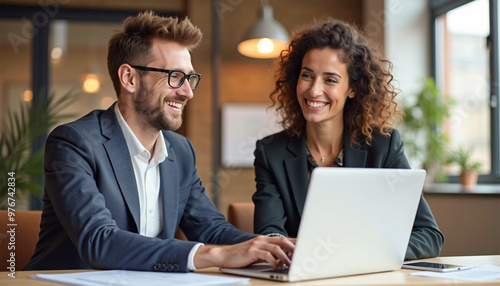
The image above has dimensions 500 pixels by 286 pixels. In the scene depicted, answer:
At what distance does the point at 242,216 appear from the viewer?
2.49m

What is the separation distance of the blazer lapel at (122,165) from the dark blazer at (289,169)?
471 millimetres

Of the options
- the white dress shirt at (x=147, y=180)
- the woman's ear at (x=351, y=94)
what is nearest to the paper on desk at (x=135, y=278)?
the white dress shirt at (x=147, y=180)

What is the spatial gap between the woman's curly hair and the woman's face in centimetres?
4

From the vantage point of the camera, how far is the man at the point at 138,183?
1.53m

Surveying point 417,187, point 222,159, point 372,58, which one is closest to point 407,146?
point 222,159

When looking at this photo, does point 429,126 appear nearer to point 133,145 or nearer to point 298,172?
point 298,172

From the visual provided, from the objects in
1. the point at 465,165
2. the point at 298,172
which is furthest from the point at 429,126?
the point at 298,172

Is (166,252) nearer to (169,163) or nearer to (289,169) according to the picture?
(169,163)

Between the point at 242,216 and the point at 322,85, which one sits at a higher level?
the point at 322,85

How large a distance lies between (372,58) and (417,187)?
113cm

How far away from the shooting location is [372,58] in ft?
8.40

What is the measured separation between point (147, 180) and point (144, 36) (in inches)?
20.2

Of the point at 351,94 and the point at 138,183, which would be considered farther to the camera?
the point at 351,94

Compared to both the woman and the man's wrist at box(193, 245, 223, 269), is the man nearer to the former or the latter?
the man's wrist at box(193, 245, 223, 269)
